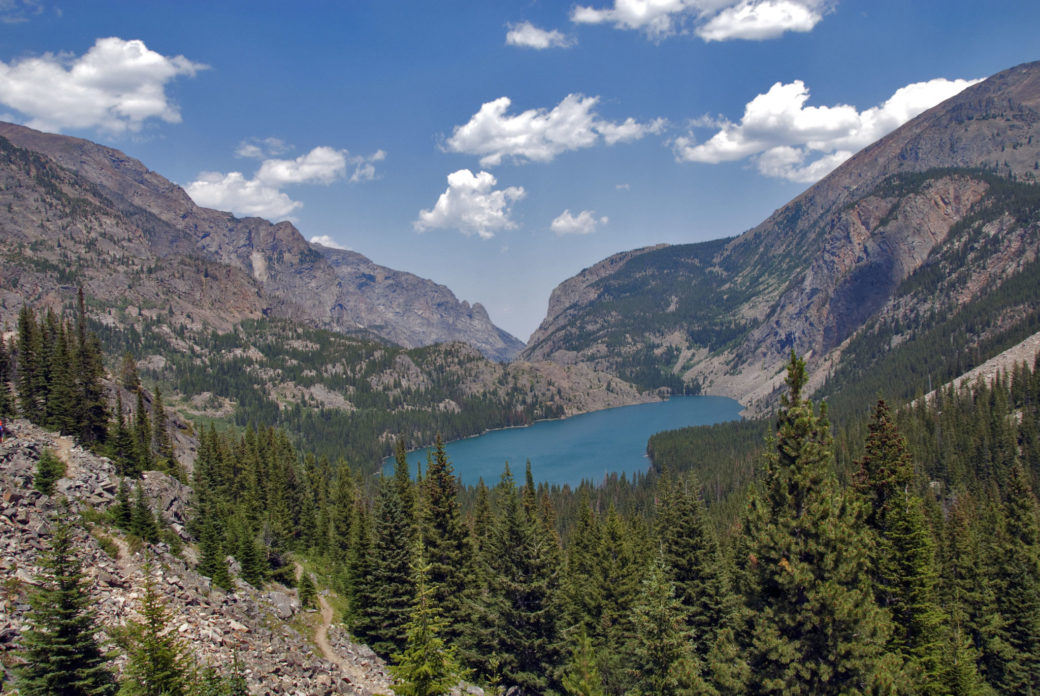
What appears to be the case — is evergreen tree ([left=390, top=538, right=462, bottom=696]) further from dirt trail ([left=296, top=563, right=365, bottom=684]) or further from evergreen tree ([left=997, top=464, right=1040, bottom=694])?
evergreen tree ([left=997, top=464, right=1040, bottom=694])

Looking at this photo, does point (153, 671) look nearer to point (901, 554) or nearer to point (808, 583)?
point (808, 583)

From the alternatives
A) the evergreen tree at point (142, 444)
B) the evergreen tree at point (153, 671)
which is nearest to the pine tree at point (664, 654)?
the evergreen tree at point (153, 671)

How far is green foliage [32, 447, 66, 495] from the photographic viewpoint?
120 feet

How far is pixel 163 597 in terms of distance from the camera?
30422 millimetres

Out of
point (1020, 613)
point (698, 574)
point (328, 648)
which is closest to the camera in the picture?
point (698, 574)

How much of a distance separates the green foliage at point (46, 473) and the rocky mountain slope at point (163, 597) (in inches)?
19.2

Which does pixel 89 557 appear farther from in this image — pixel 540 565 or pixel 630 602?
pixel 630 602

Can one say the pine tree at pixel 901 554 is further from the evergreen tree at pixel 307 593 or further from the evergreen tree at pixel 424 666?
the evergreen tree at pixel 307 593

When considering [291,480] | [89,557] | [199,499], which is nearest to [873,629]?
[89,557]

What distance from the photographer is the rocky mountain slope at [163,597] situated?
1056 inches

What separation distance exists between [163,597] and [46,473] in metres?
15.0

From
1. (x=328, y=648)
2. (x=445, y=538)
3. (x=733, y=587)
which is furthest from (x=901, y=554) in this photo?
(x=328, y=648)

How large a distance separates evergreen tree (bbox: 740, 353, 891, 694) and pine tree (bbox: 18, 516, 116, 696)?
24.4 m

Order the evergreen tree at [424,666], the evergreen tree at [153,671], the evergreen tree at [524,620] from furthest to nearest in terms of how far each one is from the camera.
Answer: the evergreen tree at [524,620] → the evergreen tree at [424,666] → the evergreen tree at [153,671]
